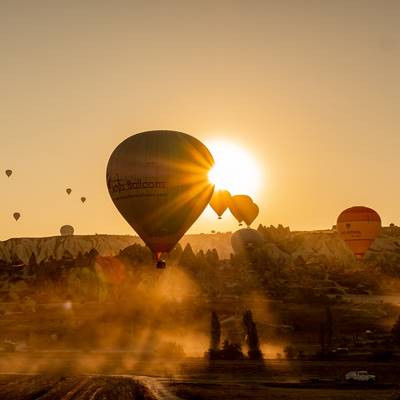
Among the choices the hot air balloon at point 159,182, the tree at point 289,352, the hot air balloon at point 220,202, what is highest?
the hot air balloon at point 220,202

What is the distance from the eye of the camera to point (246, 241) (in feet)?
582

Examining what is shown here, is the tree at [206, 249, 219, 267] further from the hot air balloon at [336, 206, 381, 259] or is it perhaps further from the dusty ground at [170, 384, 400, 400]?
the dusty ground at [170, 384, 400, 400]

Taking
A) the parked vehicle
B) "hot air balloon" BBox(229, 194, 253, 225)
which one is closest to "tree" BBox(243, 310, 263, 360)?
the parked vehicle

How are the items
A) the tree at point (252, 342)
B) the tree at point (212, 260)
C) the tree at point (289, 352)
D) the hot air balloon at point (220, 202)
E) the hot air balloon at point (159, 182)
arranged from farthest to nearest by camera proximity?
the hot air balloon at point (220, 202) < the tree at point (212, 260) < the hot air balloon at point (159, 182) < the tree at point (252, 342) < the tree at point (289, 352)

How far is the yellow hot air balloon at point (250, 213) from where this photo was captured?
178 meters

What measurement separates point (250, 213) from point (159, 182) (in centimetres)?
11332

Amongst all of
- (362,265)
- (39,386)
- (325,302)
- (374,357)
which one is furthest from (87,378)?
(362,265)

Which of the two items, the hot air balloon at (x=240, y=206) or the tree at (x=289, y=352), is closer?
the tree at (x=289, y=352)

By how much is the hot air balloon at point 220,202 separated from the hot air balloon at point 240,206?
5.19 meters

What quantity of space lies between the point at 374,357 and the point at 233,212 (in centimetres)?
11457

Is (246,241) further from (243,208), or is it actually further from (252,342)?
(252,342)

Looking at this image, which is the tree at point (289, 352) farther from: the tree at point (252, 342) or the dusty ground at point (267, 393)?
the dusty ground at point (267, 393)

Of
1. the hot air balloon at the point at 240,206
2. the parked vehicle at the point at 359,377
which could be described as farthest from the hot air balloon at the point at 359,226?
the parked vehicle at the point at 359,377

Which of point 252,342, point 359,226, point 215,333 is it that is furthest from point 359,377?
point 359,226
